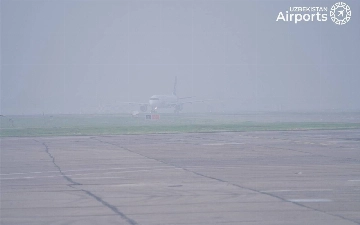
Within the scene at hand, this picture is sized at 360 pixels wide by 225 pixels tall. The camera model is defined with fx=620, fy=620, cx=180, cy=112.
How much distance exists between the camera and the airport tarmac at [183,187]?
13.1 metres

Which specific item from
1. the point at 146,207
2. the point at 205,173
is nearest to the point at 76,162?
the point at 205,173

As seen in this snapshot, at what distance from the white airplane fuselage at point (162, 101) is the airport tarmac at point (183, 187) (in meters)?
82.5

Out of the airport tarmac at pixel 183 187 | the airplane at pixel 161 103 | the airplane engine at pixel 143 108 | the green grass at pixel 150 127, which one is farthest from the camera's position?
the airplane engine at pixel 143 108

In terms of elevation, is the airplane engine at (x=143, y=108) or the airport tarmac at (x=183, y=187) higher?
the airplane engine at (x=143, y=108)

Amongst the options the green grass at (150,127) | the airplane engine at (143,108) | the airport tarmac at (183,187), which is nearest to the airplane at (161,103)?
the airplane engine at (143,108)

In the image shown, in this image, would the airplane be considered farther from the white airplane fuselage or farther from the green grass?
the green grass

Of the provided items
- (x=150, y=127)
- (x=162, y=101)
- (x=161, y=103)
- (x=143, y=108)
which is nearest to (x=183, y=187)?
(x=150, y=127)

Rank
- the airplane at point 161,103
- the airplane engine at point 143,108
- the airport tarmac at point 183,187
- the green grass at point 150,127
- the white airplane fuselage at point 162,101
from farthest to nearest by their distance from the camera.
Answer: the airplane engine at point 143,108 < the airplane at point 161,103 < the white airplane fuselage at point 162,101 < the green grass at point 150,127 < the airport tarmac at point 183,187

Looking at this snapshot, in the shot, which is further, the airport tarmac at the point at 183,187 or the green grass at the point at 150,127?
the green grass at the point at 150,127

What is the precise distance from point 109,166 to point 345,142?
57.9 feet

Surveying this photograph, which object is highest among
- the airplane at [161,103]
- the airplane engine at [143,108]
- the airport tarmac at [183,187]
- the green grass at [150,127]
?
the airplane at [161,103]

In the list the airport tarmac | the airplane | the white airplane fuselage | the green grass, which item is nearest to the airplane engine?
the airplane

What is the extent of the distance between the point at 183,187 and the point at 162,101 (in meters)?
96.9

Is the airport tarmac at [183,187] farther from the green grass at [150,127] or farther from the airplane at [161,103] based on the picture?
the airplane at [161,103]
